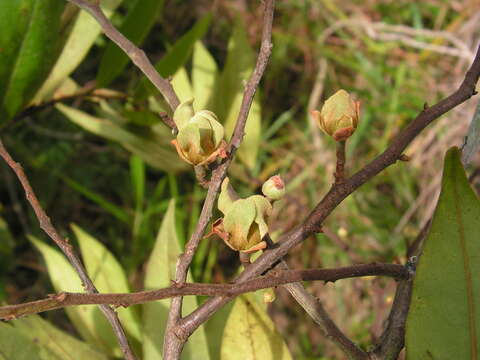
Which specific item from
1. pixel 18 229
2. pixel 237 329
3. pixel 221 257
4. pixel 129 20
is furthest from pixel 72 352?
pixel 18 229

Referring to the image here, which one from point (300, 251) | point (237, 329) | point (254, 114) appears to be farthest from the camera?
point (300, 251)

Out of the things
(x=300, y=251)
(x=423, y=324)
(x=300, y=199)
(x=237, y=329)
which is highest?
(x=300, y=199)

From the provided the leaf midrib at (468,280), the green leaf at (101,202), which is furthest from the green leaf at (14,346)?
the green leaf at (101,202)

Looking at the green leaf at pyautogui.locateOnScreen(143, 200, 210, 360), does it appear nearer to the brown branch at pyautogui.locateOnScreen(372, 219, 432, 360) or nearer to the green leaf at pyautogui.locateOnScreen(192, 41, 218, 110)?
the brown branch at pyautogui.locateOnScreen(372, 219, 432, 360)

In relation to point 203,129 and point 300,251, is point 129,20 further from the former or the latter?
point 300,251

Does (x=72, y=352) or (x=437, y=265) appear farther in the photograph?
(x=72, y=352)

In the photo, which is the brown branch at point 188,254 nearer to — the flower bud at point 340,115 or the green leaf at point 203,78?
the flower bud at point 340,115

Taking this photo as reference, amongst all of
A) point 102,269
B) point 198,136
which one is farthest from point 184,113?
point 102,269
